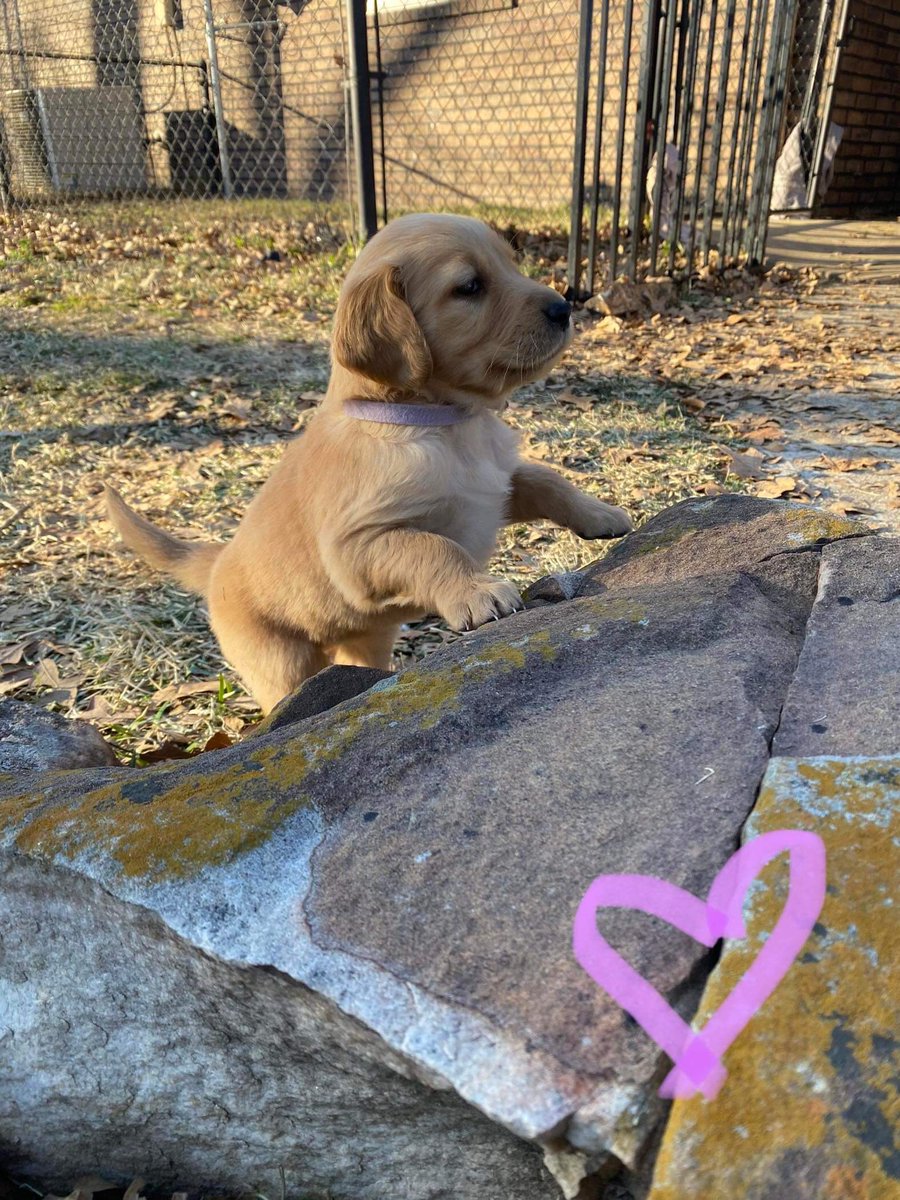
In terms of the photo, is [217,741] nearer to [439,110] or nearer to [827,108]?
[439,110]

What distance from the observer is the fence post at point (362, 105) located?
6.47m

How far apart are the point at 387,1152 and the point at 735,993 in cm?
53

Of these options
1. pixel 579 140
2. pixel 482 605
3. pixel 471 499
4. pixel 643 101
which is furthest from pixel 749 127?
pixel 482 605

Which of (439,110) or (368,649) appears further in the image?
(439,110)

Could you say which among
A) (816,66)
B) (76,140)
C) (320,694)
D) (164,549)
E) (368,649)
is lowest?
(368,649)

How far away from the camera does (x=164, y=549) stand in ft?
9.68

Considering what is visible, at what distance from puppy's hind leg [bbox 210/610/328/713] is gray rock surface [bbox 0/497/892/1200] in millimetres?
1061

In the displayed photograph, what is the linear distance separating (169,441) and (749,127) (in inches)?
250

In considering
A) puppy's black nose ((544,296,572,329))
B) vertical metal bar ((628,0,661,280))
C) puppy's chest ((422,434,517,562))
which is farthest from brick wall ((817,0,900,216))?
puppy's chest ((422,434,517,562))

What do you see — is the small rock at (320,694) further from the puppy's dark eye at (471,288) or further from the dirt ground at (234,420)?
the puppy's dark eye at (471,288)

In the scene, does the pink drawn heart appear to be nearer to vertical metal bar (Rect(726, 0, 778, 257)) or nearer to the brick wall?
vertical metal bar (Rect(726, 0, 778, 257))

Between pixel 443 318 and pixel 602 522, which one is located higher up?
pixel 443 318

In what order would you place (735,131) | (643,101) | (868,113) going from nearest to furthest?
(643,101)
(735,131)
(868,113)

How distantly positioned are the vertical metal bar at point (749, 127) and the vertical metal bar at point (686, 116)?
0.70 m
